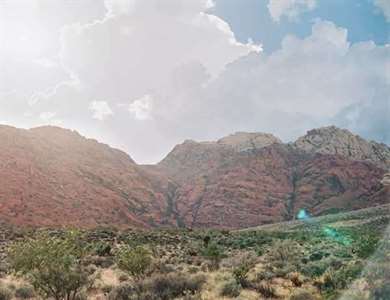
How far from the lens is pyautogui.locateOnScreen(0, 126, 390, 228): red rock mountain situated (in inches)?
3898

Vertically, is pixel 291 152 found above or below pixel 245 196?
above

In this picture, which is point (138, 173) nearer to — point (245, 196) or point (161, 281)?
point (245, 196)

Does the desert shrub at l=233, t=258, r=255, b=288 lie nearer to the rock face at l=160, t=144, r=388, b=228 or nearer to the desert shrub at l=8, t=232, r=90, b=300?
the desert shrub at l=8, t=232, r=90, b=300

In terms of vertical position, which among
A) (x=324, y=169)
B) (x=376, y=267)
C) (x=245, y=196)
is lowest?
(x=376, y=267)

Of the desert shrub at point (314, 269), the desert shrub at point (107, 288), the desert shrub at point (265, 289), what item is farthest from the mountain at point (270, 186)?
the desert shrub at point (107, 288)

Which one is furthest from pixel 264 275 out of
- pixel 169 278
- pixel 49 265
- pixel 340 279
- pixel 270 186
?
pixel 270 186

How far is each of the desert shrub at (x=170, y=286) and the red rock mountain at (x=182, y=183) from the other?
237 ft

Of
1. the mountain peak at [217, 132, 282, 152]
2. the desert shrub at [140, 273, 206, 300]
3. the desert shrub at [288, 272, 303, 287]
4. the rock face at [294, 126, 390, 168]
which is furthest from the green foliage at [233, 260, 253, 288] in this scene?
the mountain peak at [217, 132, 282, 152]

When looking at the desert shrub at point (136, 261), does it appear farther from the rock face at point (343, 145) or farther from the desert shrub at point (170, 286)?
the rock face at point (343, 145)

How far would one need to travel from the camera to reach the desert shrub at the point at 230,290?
54.1 feet

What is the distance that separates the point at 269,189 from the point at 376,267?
120656 millimetres

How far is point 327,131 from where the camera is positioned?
593ft

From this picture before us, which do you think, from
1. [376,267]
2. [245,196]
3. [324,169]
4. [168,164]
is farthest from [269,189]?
[376,267]

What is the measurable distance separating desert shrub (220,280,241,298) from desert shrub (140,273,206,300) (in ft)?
3.53
